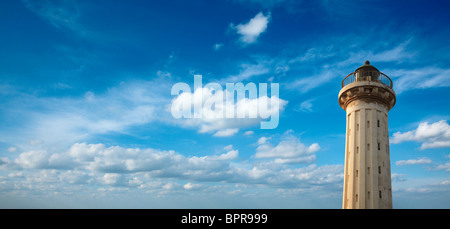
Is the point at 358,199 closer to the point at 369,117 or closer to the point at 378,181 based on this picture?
the point at 378,181

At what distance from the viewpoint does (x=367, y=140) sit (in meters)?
31.3

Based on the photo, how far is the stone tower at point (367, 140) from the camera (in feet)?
97.7

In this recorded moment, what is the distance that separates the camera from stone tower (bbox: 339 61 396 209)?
97.7ft

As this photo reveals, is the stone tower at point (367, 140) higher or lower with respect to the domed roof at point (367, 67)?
lower

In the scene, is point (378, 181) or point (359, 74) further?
point (359, 74)

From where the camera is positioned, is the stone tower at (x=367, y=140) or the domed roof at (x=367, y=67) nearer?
the stone tower at (x=367, y=140)

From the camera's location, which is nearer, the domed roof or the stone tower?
the stone tower

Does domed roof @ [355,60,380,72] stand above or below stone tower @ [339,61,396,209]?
above

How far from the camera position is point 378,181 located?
29.9 metres

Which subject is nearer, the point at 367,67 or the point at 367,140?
the point at 367,140
